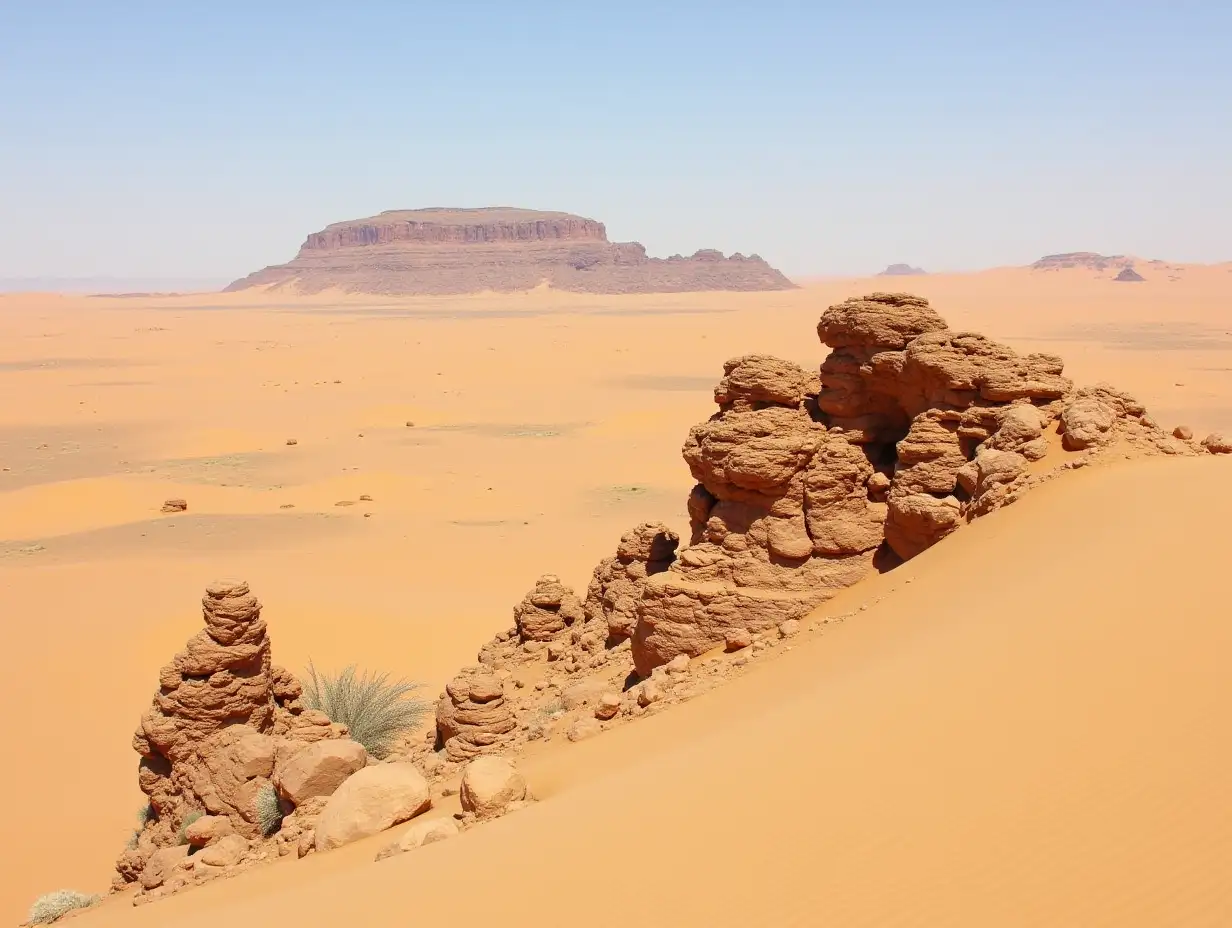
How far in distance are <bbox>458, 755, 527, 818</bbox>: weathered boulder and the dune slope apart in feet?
0.98

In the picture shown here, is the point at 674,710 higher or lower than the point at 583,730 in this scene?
higher

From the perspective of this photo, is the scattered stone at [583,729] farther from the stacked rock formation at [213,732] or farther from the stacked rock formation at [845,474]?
the stacked rock formation at [213,732]

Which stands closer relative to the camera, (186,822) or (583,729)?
(583,729)

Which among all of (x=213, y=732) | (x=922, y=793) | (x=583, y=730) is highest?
(x=922, y=793)

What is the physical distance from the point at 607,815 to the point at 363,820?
6.78 feet

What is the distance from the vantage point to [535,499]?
2923 centimetres

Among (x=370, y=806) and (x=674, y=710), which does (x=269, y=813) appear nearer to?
(x=370, y=806)

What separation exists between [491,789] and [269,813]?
3.28 m

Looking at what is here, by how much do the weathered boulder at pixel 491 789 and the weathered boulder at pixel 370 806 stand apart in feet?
1.73

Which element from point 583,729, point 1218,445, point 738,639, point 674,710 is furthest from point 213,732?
point 1218,445

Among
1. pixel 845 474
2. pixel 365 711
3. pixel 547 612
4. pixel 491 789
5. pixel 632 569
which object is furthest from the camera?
pixel 547 612

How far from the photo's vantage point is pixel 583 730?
8.85 m

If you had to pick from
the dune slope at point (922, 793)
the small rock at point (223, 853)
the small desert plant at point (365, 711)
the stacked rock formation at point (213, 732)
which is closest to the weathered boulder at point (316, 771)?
the small rock at point (223, 853)

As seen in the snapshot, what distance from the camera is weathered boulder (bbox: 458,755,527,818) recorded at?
21.5 feet
